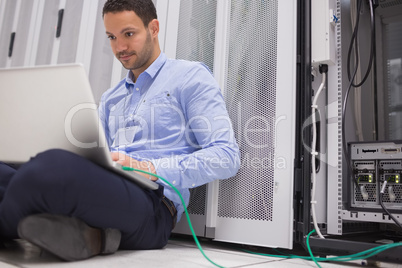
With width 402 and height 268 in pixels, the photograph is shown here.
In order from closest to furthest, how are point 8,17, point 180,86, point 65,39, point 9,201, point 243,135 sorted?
1. point 9,201
2. point 180,86
3. point 243,135
4. point 65,39
5. point 8,17

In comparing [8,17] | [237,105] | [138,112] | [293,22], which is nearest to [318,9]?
[293,22]

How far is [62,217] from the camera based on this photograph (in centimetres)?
88

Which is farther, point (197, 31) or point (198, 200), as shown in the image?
point (197, 31)

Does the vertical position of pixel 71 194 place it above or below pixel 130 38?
below

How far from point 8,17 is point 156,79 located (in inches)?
94.0

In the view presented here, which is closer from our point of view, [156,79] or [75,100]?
[75,100]

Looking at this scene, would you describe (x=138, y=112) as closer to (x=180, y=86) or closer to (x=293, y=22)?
(x=180, y=86)

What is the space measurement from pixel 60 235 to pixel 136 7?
102cm

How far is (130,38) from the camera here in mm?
1505

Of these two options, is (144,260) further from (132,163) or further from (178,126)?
(178,126)

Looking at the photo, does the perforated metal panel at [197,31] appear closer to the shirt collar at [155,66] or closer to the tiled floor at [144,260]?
the shirt collar at [155,66]

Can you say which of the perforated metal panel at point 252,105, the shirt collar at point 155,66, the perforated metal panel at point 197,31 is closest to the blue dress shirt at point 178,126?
the shirt collar at point 155,66

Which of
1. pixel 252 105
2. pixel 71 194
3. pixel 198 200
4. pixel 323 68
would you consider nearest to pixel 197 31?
pixel 252 105

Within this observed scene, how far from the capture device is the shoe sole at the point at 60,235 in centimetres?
83
